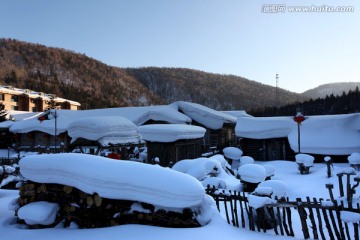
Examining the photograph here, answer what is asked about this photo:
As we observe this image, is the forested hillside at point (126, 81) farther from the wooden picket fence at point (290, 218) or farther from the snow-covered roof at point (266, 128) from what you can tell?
the wooden picket fence at point (290, 218)

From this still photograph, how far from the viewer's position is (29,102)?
52.0 m

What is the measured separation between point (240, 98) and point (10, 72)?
234 ft

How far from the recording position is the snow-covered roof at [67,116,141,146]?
9.92m

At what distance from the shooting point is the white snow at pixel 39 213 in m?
6.05

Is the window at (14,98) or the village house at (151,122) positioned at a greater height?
the window at (14,98)

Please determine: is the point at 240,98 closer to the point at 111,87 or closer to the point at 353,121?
the point at 111,87

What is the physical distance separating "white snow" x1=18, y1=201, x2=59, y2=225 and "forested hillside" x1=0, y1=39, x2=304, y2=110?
73410 millimetres

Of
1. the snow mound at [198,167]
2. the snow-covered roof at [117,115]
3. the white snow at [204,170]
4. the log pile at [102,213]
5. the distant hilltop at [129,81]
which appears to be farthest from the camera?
the distant hilltop at [129,81]

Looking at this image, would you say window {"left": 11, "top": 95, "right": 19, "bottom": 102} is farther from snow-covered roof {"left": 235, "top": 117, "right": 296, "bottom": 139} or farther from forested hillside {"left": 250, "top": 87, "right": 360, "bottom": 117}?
forested hillside {"left": 250, "top": 87, "right": 360, "bottom": 117}

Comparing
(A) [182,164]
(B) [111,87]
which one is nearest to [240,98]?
(B) [111,87]

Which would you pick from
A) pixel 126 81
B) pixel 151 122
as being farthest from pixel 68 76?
pixel 151 122

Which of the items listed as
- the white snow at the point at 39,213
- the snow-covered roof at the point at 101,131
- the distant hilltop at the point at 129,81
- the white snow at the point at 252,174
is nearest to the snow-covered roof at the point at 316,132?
the white snow at the point at 252,174

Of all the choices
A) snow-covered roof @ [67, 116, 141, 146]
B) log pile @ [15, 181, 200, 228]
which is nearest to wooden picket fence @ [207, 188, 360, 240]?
log pile @ [15, 181, 200, 228]

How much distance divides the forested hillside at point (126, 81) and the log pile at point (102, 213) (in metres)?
73.6
